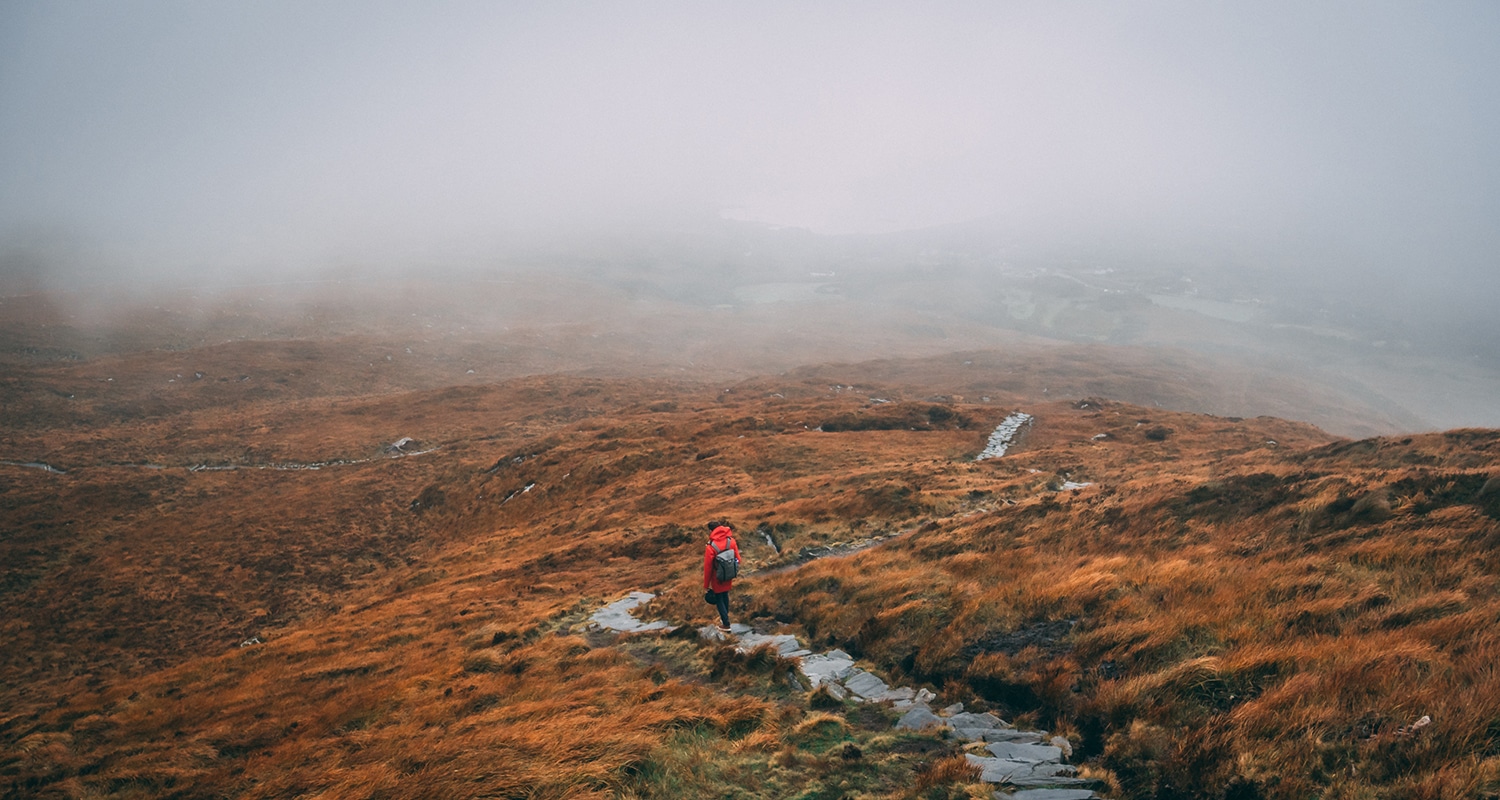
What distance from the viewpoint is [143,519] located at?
170 feet

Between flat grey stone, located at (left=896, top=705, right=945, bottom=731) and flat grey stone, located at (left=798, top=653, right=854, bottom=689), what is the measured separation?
2.36m

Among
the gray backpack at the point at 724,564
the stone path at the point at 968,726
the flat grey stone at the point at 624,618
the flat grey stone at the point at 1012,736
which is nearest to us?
the stone path at the point at 968,726

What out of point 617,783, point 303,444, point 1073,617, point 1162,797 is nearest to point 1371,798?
point 1162,797

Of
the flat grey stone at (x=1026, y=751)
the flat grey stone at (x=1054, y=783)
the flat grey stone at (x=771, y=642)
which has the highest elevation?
the flat grey stone at (x=1054, y=783)

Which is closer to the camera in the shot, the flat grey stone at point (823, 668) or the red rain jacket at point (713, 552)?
the flat grey stone at point (823, 668)

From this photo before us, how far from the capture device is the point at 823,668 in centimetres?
1370

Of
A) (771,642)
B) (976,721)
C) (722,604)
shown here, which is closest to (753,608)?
(722,604)

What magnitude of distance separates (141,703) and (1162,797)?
31689mm

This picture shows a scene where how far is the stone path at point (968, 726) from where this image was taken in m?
7.81

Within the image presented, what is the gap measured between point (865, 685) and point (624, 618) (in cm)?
1104

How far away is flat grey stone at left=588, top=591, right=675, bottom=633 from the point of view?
1933cm

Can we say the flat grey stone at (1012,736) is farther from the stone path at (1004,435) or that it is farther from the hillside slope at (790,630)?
the stone path at (1004,435)

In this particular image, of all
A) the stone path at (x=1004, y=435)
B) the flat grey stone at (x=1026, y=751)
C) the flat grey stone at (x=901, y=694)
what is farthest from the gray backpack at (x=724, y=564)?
the stone path at (x=1004, y=435)

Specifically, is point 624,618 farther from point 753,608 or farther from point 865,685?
point 865,685
